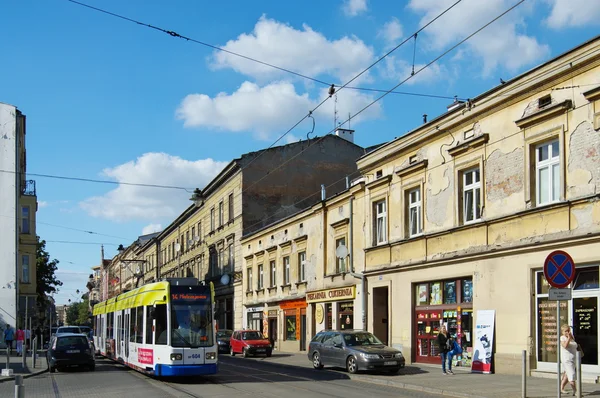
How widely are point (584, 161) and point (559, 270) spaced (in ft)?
20.1

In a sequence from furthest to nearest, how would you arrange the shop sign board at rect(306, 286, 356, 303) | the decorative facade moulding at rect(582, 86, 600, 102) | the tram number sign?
the shop sign board at rect(306, 286, 356, 303) < the decorative facade moulding at rect(582, 86, 600, 102) < the tram number sign

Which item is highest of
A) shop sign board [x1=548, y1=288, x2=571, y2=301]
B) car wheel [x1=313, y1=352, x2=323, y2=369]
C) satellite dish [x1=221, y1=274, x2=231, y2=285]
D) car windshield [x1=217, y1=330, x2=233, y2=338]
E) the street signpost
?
the street signpost

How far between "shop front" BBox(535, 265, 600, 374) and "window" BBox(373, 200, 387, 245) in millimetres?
9873

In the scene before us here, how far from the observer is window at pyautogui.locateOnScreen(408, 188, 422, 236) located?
2741cm

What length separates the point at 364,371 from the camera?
23969 mm

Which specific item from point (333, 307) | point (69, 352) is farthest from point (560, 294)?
point (333, 307)

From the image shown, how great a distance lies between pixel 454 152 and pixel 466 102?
70.2 inches

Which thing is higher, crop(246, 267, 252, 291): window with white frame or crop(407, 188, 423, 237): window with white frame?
crop(407, 188, 423, 237): window with white frame

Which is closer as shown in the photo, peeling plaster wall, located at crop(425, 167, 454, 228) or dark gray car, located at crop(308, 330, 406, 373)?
dark gray car, located at crop(308, 330, 406, 373)

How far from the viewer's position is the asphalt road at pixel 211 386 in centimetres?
1737

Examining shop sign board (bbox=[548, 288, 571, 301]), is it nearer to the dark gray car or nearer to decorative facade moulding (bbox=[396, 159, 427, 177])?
the dark gray car

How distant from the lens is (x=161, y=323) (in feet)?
66.7

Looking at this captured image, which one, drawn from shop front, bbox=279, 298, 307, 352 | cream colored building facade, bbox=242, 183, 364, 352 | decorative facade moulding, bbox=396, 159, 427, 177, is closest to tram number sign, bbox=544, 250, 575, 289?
decorative facade moulding, bbox=396, 159, 427, 177

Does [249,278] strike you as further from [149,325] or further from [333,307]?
[149,325]
